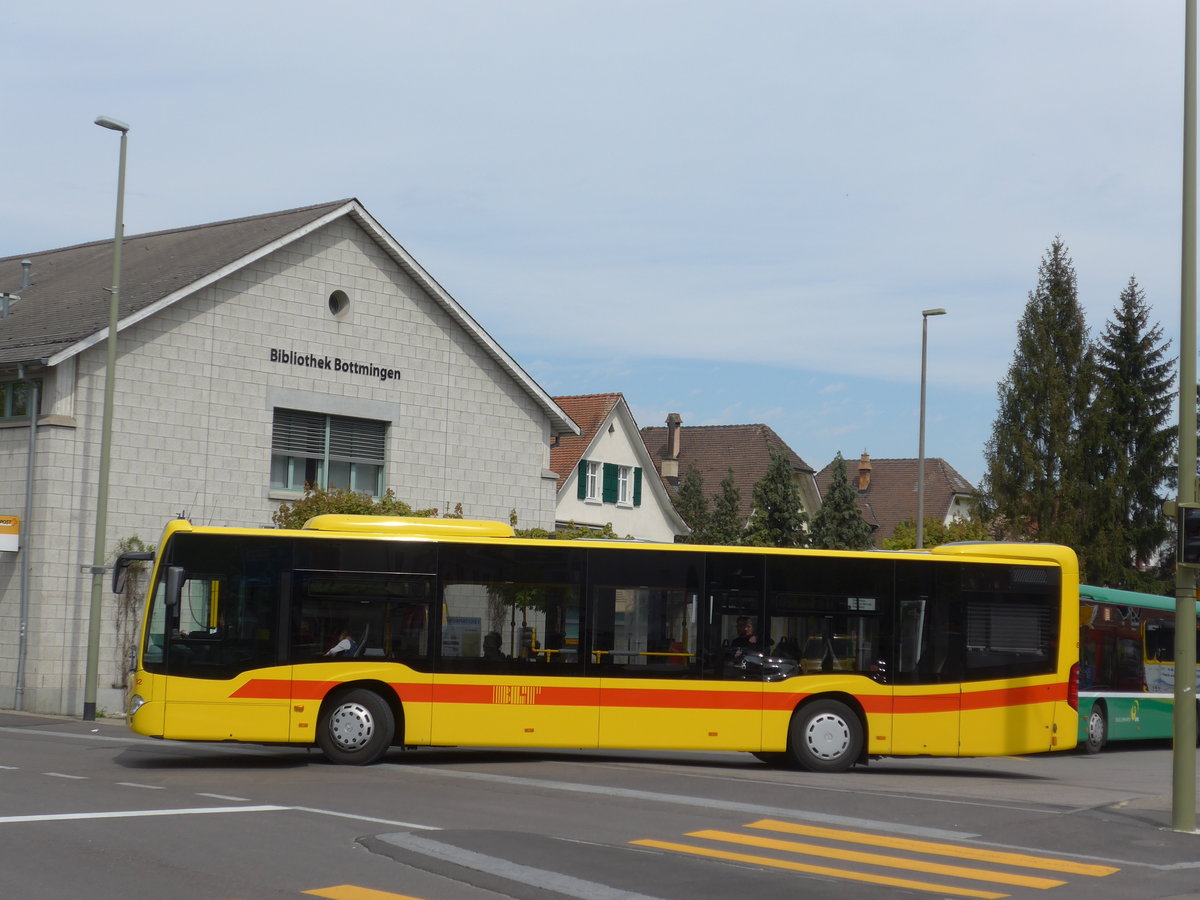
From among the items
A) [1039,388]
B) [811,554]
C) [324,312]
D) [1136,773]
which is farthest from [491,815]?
[1039,388]

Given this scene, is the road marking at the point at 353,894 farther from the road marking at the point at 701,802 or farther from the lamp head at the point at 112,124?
the lamp head at the point at 112,124

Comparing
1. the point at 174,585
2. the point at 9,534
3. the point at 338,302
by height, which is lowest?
the point at 174,585

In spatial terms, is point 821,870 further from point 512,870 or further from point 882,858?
point 512,870

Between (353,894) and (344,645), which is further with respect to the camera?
(344,645)

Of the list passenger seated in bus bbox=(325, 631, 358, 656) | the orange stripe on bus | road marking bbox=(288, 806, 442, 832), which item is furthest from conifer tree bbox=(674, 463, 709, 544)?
road marking bbox=(288, 806, 442, 832)

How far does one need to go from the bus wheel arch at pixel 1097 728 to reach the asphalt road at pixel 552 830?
5.88 m

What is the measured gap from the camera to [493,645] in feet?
56.0

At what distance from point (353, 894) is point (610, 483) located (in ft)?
148

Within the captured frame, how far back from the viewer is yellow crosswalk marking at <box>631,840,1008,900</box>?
970 centimetres

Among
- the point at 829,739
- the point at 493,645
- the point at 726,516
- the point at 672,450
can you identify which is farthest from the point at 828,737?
the point at 672,450

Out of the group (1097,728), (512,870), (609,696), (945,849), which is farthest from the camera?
(1097,728)

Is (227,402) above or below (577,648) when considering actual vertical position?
above

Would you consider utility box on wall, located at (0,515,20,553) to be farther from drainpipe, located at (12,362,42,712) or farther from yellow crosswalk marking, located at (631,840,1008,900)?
yellow crosswalk marking, located at (631,840,1008,900)

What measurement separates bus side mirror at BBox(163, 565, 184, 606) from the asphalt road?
1.88m
